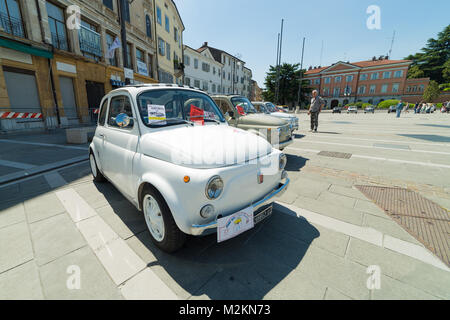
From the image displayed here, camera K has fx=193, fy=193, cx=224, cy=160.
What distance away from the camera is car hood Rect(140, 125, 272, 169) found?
187cm

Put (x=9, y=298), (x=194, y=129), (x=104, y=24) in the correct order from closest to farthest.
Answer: (x=9, y=298)
(x=194, y=129)
(x=104, y=24)

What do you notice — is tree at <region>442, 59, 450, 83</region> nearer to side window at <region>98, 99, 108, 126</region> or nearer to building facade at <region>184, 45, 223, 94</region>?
building facade at <region>184, 45, 223, 94</region>

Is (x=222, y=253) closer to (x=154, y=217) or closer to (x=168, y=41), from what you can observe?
(x=154, y=217)

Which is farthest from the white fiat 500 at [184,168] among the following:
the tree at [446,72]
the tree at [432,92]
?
the tree at [446,72]

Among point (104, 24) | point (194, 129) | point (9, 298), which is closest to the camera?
point (9, 298)

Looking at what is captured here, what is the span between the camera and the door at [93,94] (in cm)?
1505

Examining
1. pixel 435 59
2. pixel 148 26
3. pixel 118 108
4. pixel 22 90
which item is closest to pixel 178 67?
pixel 148 26

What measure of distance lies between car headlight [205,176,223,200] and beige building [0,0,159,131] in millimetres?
9812

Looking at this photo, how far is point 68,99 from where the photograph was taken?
13.6 metres

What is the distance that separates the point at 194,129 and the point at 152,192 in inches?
38.2

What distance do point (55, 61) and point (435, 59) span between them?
8651 cm
